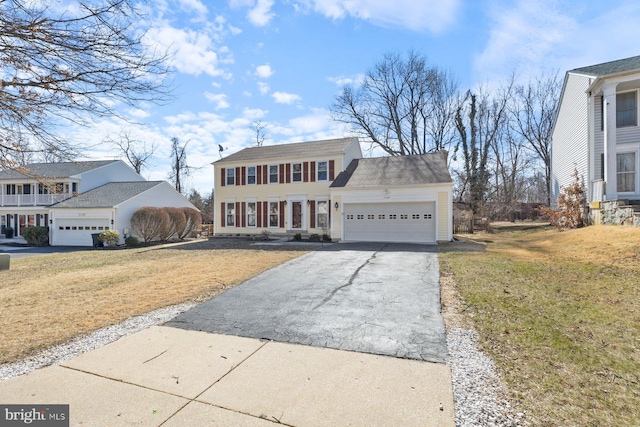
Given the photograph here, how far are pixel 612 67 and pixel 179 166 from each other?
39.6m

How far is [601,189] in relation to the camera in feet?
40.7

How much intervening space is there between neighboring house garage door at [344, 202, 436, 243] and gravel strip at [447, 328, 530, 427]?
11545 millimetres

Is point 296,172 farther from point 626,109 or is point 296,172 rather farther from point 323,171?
point 626,109

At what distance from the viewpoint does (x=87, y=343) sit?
3.83 m

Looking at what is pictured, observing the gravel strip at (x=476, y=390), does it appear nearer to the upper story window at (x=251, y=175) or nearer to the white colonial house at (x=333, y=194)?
the white colonial house at (x=333, y=194)

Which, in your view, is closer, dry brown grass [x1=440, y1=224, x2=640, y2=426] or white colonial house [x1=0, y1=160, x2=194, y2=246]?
dry brown grass [x1=440, y1=224, x2=640, y2=426]

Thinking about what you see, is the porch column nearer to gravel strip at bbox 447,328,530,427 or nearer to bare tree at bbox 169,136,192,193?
→ gravel strip at bbox 447,328,530,427

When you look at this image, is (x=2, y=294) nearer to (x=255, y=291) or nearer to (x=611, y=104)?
(x=255, y=291)

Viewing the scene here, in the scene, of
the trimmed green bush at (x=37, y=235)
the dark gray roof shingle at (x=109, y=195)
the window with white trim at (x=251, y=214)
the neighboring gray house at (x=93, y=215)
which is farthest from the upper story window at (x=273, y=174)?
the trimmed green bush at (x=37, y=235)

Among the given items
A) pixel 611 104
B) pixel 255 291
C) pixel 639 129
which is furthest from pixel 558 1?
pixel 255 291

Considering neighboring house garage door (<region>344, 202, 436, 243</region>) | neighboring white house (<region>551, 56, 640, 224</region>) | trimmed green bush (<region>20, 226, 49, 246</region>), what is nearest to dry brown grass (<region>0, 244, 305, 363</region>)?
neighboring house garage door (<region>344, 202, 436, 243</region>)

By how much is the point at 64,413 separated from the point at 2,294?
6732 millimetres

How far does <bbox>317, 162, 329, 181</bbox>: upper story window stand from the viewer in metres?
18.2

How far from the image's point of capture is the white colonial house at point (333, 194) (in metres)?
14.7
